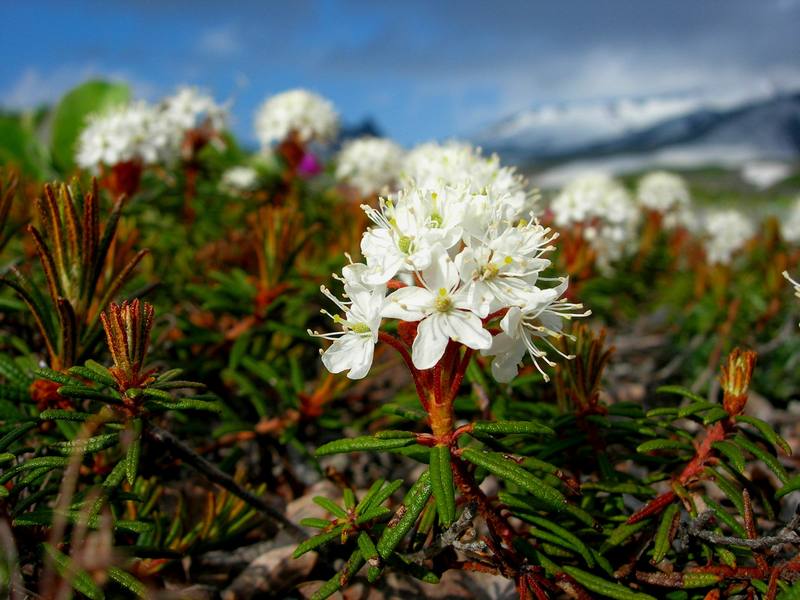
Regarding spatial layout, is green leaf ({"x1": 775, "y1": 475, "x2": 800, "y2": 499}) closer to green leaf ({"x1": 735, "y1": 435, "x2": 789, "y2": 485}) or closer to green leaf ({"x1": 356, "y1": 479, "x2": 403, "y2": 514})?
green leaf ({"x1": 735, "y1": 435, "x2": 789, "y2": 485})

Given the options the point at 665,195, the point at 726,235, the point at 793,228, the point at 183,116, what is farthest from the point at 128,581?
the point at 793,228

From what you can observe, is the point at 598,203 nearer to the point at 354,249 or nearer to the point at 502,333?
the point at 354,249

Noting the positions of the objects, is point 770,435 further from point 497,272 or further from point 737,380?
point 497,272

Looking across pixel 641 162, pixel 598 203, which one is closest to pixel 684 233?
pixel 598 203

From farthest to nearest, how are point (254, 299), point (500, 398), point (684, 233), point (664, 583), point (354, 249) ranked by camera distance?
point (684, 233)
point (354, 249)
point (254, 299)
point (500, 398)
point (664, 583)

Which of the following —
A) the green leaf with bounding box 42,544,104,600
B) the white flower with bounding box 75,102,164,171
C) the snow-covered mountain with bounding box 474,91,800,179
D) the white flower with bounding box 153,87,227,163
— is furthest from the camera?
the snow-covered mountain with bounding box 474,91,800,179

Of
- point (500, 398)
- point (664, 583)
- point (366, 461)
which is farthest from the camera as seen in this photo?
point (366, 461)

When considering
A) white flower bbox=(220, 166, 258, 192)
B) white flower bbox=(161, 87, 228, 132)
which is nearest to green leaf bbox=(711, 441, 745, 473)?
white flower bbox=(161, 87, 228, 132)
